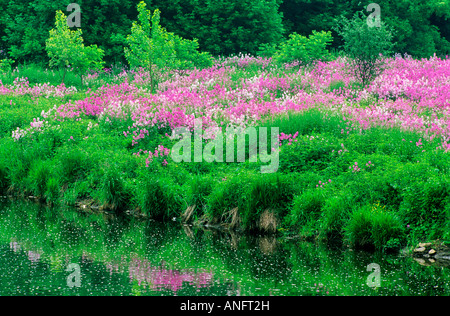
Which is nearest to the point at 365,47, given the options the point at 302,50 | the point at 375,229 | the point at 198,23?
the point at 302,50

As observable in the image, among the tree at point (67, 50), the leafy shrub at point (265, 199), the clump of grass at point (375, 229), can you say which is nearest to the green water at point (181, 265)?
the clump of grass at point (375, 229)

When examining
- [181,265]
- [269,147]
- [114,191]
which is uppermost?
[269,147]

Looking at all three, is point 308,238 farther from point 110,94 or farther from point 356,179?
point 110,94

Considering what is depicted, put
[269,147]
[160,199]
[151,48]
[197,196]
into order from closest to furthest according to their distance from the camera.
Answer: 1. [197,196]
2. [160,199]
3. [269,147]
4. [151,48]

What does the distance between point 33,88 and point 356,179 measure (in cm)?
1387

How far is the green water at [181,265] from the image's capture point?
7605mm

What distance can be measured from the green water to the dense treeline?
55.6 feet

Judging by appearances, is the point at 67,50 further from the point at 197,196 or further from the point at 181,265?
the point at 181,265

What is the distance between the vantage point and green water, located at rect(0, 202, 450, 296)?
7.61m


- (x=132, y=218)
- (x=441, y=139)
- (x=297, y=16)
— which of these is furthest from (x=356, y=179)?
(x=297, y=16)

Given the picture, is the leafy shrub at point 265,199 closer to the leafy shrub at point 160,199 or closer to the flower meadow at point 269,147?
the flower meadow at point 269,147

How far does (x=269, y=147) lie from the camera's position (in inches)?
509

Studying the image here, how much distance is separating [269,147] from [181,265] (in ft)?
15.8

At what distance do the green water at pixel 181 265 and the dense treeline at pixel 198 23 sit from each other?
16.9 m
